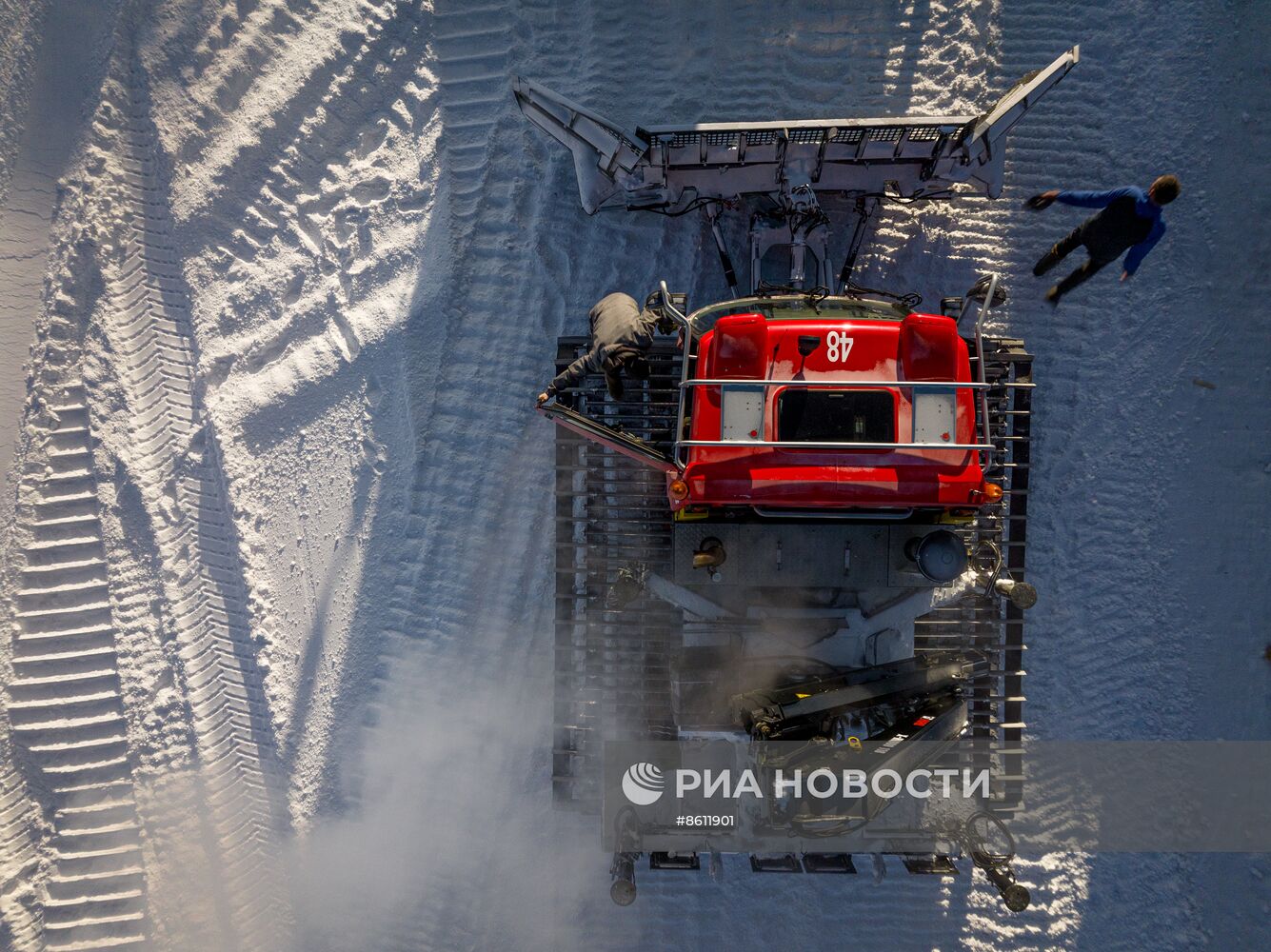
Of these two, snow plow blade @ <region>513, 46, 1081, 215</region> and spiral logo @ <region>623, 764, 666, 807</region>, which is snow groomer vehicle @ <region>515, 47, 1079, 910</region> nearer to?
snow plow blade @ <region>513, 46, 1081, 215</region>

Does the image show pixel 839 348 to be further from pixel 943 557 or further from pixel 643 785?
pixel 643 785

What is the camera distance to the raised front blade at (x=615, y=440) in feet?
14.8

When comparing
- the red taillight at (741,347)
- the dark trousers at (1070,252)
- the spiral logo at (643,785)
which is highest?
the dark trousers at (1070,252)

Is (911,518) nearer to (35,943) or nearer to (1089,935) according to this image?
(1089,935)

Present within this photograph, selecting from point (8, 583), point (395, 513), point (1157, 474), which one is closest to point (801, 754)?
point (395, 513)

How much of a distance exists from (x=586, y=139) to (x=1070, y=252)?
11.9 ft

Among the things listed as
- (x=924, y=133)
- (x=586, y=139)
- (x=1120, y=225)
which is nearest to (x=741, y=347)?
(x=586, y=139)

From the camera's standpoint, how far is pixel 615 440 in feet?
15.2

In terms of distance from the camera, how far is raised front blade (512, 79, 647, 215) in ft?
17.8

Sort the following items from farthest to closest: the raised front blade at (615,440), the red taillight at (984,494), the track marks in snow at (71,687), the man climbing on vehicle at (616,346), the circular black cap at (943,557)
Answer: the track marks in snow at (71,687) → the man climbing on vehicle at (616,346) → the raised front blade at (615,440) → the circular black cap at (943,557) → the red taillight at (984,494)

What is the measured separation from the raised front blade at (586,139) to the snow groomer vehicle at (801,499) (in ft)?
0.05

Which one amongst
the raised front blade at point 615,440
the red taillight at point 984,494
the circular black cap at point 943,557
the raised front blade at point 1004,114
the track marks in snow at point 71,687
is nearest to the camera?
the red taillight at point 984,494

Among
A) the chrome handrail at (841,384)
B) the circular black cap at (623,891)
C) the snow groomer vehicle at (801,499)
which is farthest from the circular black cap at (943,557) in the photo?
the circular black cap at (623,891)

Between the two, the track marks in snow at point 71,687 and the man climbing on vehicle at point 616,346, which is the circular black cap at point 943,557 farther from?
the track marks in snow at point 71,687
